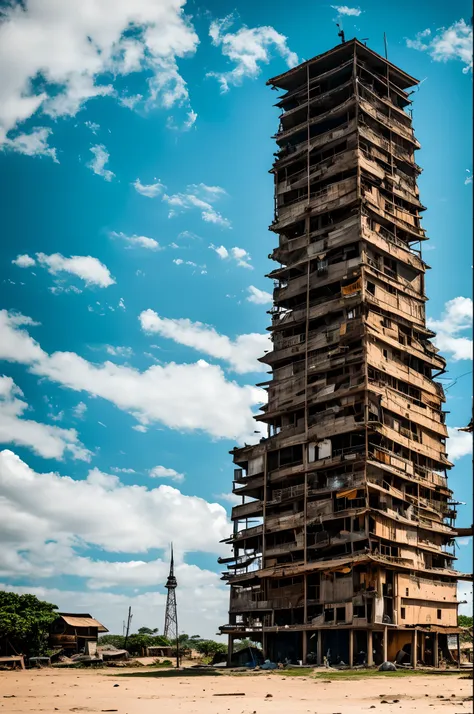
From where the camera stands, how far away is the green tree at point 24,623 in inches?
3039

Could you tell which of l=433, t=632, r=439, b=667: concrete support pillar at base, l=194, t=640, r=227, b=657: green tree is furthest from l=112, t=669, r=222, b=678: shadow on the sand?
l=194, t=640, r=227, b=657: green tree

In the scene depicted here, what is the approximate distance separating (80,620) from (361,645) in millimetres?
35853

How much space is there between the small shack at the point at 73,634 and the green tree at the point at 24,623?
5465 millimetres

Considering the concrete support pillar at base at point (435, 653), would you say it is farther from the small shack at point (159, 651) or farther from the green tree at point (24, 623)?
the small shack at point (159, 651)

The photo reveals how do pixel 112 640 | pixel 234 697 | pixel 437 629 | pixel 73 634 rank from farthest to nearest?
pixel 112 640, pixel 73 634, pixel 437 629, pixel 234 697

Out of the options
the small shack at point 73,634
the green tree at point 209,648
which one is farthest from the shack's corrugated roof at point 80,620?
the green tree at point 209,648

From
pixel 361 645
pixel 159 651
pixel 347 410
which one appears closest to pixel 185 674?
pixel 361 645

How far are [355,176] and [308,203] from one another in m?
5.45

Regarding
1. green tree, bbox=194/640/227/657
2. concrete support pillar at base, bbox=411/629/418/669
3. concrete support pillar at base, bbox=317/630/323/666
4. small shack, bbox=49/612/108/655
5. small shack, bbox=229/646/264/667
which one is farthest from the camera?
green tree, bbox=194/640/227/657

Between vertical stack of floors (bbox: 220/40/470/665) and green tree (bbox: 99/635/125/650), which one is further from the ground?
vertical stack of floors (bbox: 220/40/470/665)

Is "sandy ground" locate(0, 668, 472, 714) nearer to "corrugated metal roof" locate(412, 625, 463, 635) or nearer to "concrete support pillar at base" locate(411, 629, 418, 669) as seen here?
"concrete support pillar at base" locate(411, 629, 418, 669)

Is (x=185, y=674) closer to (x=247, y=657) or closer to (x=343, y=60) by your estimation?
(x=247, y=657)

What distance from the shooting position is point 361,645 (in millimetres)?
67750

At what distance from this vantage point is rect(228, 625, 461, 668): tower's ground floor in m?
65.9
